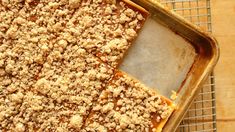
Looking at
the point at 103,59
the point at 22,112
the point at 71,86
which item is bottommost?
the point at 22,112

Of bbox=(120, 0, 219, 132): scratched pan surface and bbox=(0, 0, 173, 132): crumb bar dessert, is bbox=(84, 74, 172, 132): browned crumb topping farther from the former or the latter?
bbox=(120, 0, 219, 132): scratched pan surface

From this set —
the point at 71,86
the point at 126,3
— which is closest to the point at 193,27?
the point at 126,3

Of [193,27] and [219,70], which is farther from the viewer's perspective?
[219,70]

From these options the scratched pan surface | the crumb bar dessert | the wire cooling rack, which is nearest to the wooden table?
the wire cooling rack

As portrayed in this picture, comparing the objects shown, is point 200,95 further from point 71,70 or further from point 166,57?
point 71,70

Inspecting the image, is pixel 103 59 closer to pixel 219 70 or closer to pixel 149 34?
pixel 149 34

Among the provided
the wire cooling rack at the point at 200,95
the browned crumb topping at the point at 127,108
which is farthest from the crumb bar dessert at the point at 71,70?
the wire cooling rack at the point at 200,95

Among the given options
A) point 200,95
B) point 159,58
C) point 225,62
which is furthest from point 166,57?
point 225,62
